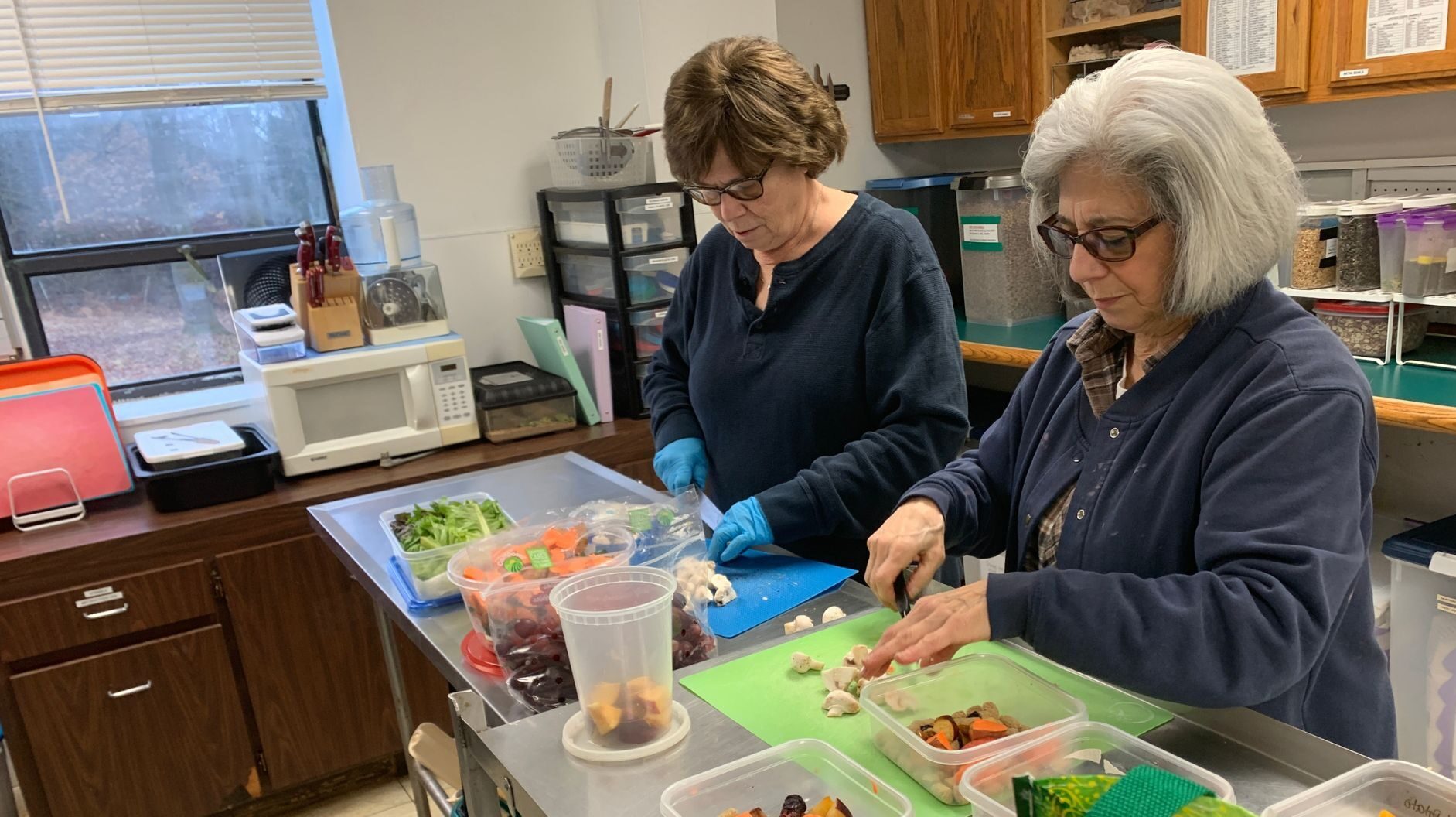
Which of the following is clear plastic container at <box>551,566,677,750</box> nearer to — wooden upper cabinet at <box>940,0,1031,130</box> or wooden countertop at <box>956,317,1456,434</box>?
wooden countertop at <box>956,317,1456,434</box>

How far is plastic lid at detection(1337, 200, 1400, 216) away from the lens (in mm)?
2322

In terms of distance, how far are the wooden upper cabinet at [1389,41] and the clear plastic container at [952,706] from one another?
81.5 inches

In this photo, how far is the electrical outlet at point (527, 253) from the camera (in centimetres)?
332

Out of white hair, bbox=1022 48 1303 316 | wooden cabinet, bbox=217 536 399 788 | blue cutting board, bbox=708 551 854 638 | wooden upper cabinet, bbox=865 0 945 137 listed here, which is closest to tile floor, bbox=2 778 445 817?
wooden cabinet, bbox=217 536 399 788

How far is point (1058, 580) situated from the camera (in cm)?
100

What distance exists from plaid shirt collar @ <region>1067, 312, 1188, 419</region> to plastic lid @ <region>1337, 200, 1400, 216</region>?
1504mm

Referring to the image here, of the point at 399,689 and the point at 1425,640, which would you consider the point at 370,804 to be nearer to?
the point at 399,689

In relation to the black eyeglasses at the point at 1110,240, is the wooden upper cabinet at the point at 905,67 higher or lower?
higher

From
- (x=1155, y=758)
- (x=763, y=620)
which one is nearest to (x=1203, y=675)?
(x=1155, y=758)

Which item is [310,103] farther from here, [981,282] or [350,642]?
[981,282]

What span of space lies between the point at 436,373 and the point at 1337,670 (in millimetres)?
2292

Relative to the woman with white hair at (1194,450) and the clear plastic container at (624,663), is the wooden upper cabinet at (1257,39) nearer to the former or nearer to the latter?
the woman with white hair at (1194,450)

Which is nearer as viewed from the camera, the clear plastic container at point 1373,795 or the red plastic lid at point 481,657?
the clear plastic container at point 1373,795

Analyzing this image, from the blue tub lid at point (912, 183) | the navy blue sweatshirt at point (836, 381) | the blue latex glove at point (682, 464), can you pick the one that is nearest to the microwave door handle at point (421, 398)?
the blue latex glove at point (682, 464)
